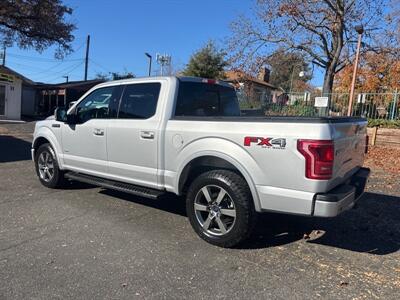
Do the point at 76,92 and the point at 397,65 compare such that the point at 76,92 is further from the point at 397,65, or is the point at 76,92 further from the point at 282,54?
the point at 397,65

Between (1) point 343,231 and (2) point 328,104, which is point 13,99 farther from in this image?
(1) point 343,231

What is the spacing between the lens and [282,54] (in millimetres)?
20484

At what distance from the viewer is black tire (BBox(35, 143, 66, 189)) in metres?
6.60

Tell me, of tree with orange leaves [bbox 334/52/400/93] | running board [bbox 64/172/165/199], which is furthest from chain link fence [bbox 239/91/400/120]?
running board [bbox 64/172/165/199]

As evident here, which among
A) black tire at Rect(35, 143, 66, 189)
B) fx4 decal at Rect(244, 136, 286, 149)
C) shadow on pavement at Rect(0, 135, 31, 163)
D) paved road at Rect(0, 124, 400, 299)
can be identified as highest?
fx4 decal at Rect(244, 136, 286, 149)

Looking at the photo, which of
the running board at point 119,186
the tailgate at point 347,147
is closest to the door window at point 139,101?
the running board at point 119,186

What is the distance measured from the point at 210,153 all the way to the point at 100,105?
2340 millimetres

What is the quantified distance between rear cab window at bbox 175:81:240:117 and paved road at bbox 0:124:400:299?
4.94ft

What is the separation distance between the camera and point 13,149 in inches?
478

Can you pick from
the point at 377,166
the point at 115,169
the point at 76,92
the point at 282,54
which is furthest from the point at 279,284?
the point at 76,92

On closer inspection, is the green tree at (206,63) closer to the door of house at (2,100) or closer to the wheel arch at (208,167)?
the door of house at (2,100)

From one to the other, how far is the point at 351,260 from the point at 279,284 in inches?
43.0

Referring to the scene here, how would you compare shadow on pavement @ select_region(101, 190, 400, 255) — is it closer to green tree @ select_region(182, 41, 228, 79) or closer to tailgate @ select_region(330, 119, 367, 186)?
tailgate @ select_region(330, 119, 367, 186)

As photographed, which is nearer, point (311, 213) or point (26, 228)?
point (311, 213)
